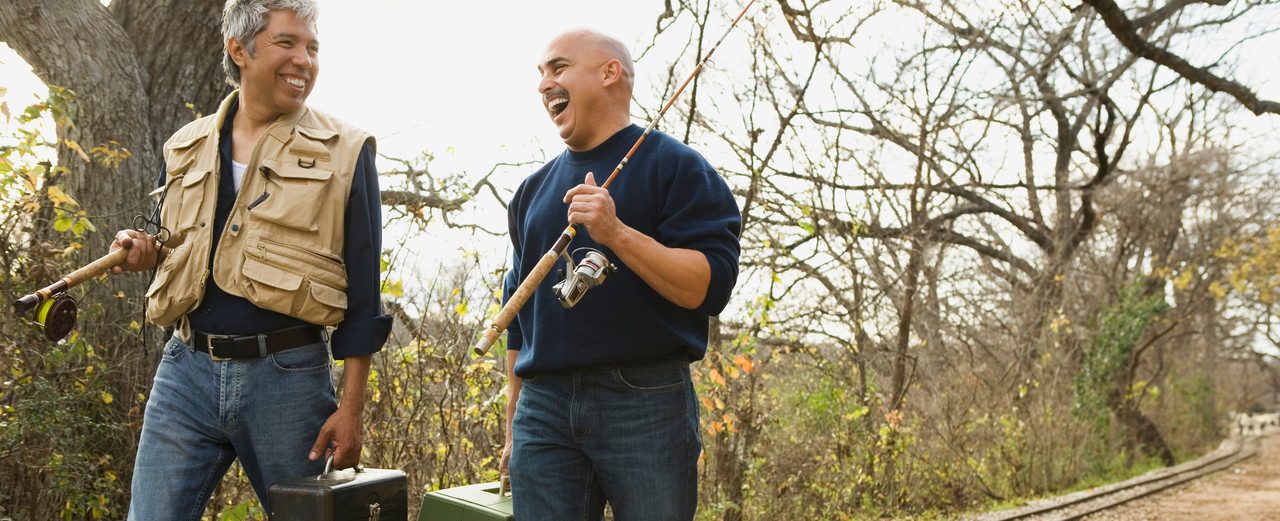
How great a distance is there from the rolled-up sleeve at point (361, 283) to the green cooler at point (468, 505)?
0.46m

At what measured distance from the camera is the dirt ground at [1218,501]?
→ 33.0 ft

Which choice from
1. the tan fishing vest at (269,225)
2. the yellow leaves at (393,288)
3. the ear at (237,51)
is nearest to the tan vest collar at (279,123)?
the tan fishing vest at (269,225)

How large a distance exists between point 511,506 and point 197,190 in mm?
1079

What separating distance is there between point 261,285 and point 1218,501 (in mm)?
12024

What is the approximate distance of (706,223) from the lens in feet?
7.93

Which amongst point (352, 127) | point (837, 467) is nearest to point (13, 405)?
point (352, 127)

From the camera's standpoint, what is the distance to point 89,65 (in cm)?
494

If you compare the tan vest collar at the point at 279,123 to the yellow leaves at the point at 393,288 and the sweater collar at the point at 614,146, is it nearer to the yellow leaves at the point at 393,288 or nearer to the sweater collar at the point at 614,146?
the sweater collar at the point at 614,146

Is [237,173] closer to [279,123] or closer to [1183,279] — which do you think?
[279,123]

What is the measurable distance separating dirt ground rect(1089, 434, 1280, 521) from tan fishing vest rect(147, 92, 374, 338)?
8540 mm

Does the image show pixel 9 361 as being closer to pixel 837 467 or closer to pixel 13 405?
pixel 13 405

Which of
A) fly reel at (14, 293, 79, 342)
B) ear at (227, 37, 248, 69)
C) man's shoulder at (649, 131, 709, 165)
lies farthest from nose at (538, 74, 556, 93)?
fly reel at (14, 293, 79, 342)

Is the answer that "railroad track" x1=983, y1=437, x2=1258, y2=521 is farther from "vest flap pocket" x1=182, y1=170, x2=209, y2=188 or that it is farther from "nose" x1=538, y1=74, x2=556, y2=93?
"vest flap pocket" x1=182, y1=170, x2=209, y2=188

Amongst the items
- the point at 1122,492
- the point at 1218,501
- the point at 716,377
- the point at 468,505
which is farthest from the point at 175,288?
the point at 1218,501
